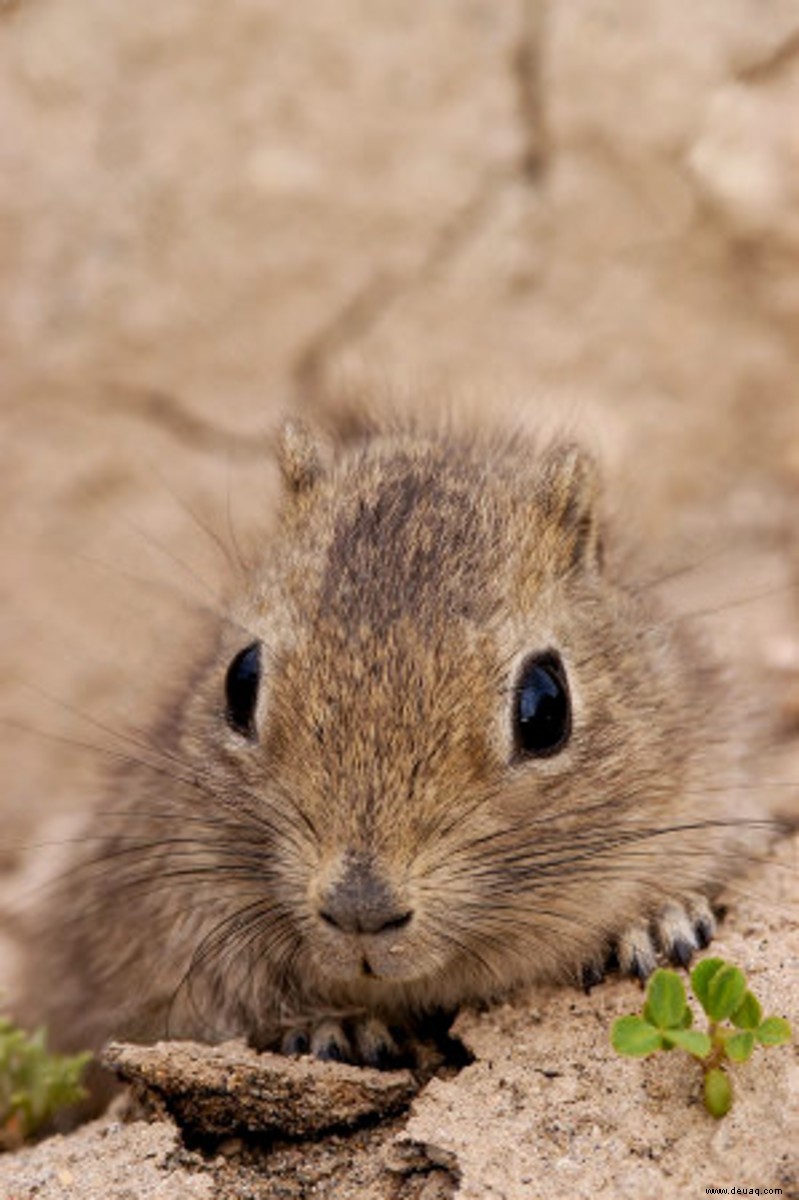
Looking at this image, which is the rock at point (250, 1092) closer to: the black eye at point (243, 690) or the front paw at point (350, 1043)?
the front paw at point (350, 1043)

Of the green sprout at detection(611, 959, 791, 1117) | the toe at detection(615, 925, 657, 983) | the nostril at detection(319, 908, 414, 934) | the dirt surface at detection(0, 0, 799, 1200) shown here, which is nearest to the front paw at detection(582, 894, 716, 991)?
the toe at detection(615, 925, 657, 983)

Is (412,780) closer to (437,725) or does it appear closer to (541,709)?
(437,725)

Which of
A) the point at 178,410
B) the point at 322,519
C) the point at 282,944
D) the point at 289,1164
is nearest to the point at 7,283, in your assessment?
the point at 178,410

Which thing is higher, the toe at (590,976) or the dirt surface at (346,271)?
the dirt surface at (346,271)

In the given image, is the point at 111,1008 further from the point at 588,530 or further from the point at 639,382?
the point at 639,382

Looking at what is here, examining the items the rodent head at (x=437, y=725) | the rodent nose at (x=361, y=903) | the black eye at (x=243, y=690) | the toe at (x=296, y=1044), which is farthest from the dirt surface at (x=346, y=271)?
the rodent nose at (x=361, y=903)

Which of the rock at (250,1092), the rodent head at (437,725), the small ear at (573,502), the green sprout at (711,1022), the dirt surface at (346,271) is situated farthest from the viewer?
the dirt surface at (346,271)
